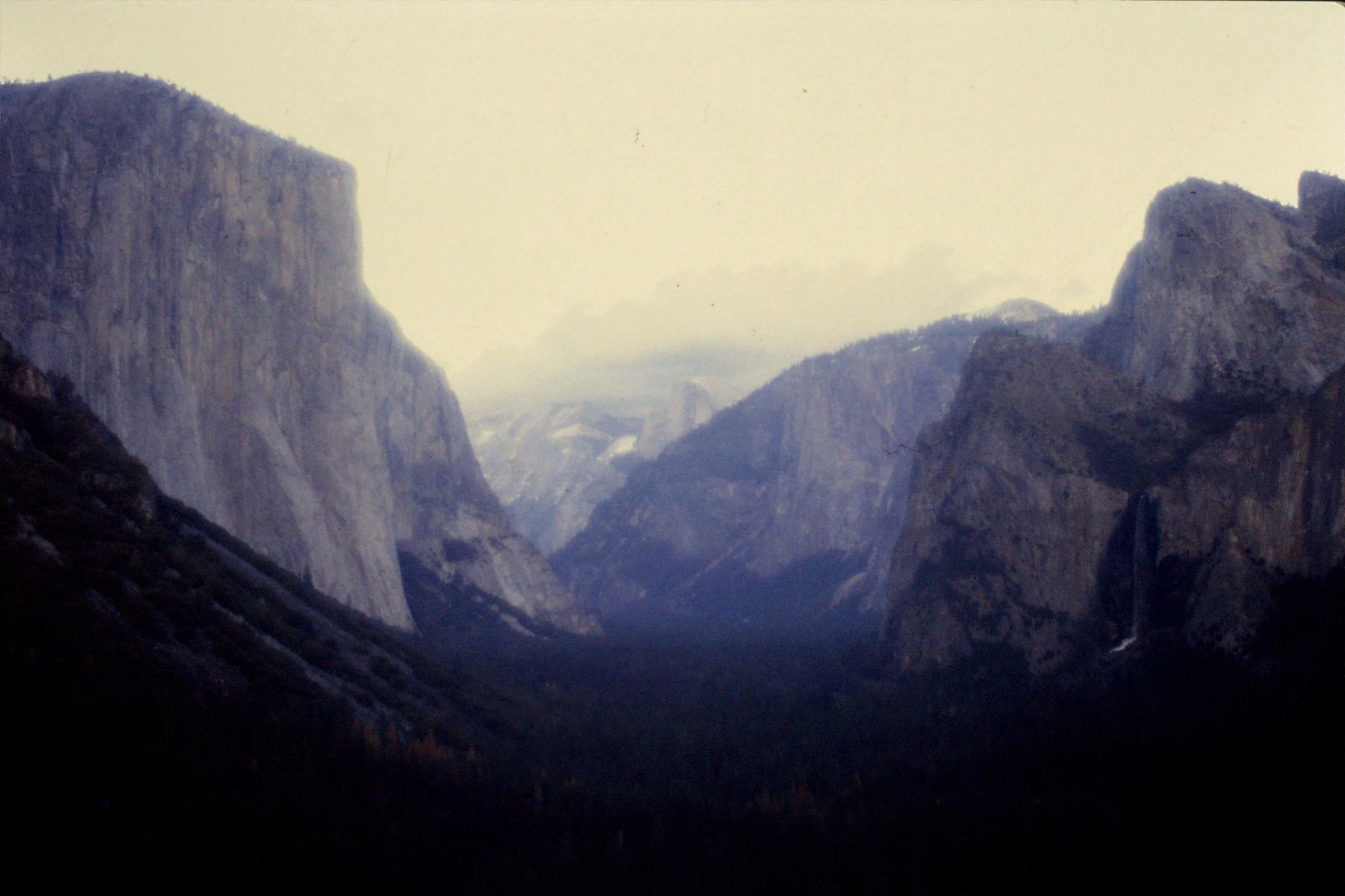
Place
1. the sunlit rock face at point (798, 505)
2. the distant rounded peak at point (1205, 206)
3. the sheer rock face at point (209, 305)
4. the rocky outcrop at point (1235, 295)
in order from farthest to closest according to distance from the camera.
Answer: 1. the sunlit rock face at point (798, 505)
2. the distant rounded peak at point (1205, 206)
3. the rocky outcrop at point (1235, 295)
4. the sheer rock face at point (209, 305)

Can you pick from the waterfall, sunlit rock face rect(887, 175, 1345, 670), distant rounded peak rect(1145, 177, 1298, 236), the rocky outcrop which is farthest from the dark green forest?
distant rounded peak rect(1145, 177, 1298, 236)

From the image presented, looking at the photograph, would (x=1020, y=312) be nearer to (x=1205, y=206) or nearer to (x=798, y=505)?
(x=798, y=505)

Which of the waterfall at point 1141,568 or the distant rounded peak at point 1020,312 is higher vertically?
the distant rounded peak at point 1020,312

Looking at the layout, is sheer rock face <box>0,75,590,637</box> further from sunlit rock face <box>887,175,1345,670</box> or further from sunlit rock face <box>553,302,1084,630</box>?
sunlit rock face <box>553,302,1084,630</box>

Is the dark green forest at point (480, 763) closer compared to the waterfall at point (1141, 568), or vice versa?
the dark green forest at point (480, 763)

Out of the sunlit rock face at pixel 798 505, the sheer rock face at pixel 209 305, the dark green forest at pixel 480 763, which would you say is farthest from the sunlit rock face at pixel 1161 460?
the sunlit rock face at pixel 798 505

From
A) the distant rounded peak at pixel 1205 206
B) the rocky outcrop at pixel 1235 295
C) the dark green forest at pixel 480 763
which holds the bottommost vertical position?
the dark green forest at pixel 480 763

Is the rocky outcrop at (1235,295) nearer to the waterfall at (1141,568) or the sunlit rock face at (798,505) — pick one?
the waterfall at (1141,568)
